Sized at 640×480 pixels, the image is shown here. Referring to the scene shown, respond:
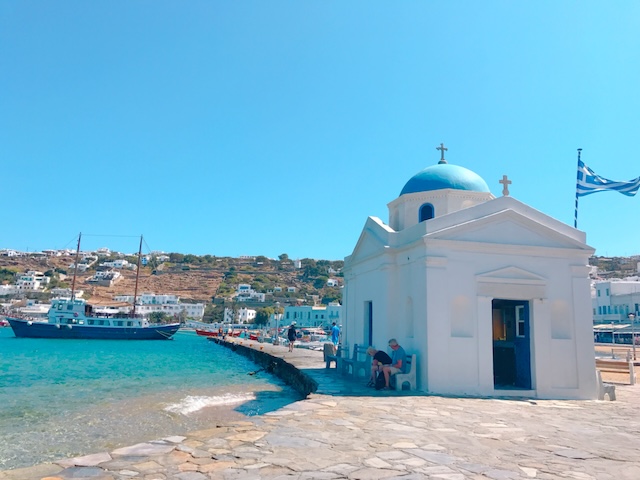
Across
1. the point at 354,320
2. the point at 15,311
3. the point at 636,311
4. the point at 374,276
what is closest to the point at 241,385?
the point at 354,320

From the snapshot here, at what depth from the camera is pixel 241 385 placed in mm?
18391

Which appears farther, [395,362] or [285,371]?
[285,371]

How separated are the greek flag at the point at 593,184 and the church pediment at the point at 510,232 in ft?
17.8

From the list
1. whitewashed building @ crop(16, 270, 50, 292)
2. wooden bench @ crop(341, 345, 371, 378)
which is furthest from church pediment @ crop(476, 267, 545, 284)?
whitewashed building @ crop(16, 270, 50, 292)

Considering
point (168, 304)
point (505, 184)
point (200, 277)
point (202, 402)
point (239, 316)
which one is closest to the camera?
point (505, 184)

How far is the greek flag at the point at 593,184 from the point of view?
52.8 ft

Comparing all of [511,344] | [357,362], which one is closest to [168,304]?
[357,362]

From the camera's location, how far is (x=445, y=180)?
14.4 meters

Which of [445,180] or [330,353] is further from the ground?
[445,180]

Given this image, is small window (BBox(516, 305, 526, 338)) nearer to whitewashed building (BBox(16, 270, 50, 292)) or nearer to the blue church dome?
the blue church dome

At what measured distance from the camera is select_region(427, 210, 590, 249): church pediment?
37.8 ft

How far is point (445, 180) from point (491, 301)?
4.21 m

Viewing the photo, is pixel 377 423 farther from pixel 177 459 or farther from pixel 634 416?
pixel 634 416

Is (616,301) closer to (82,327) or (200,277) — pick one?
(82,327)
